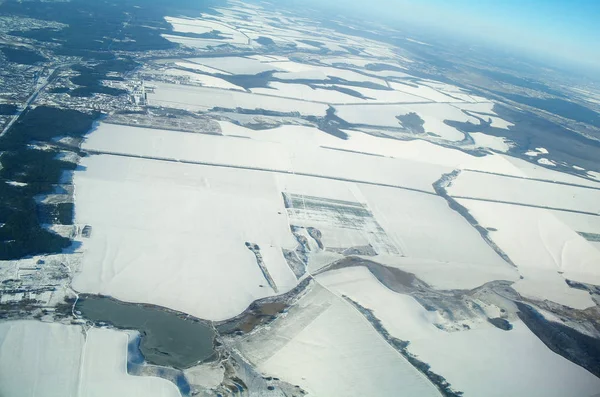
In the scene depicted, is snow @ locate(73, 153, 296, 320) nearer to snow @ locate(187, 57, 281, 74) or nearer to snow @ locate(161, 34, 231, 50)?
snow @ locate(187, 57, 281, 74)

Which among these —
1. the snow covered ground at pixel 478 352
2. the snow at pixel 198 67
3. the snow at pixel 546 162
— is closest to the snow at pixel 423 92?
the snow at pixel 546 162

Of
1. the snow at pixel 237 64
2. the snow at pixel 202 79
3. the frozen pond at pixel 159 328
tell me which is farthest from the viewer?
the snow at pixel 237 64

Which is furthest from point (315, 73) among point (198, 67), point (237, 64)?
point (198, 67)

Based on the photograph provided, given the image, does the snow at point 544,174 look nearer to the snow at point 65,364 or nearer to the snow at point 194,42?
the snow at point 65,364

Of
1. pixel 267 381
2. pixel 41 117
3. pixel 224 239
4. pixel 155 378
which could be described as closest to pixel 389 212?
pixel 224 239

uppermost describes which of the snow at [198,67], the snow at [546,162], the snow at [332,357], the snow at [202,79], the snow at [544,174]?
the snow at [198,67]
